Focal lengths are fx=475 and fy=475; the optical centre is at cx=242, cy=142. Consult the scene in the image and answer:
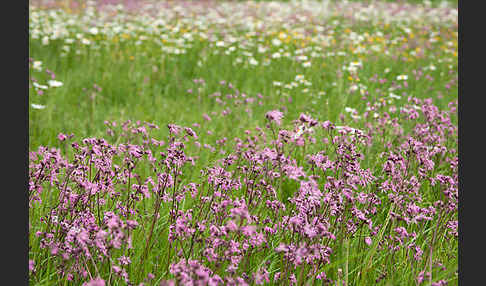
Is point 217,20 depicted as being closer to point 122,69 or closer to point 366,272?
point 122,69

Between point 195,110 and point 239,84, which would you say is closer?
point 195,110

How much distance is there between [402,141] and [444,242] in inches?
57.3

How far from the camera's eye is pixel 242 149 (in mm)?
3547

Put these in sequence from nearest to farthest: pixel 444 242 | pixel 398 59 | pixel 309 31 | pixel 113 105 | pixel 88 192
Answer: pixel 88 192 → pixel 444 242 → pixel 113 105 → pixel 398 59 → pixel 309 31

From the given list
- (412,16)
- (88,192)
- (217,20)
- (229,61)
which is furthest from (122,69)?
(412,16)

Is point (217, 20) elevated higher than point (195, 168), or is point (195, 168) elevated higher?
point (217, 20)

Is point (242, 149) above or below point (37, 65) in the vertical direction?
below

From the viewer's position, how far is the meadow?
2314 millimetres

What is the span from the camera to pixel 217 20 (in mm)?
9977

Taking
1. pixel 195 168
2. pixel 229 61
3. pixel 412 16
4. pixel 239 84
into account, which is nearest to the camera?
pixel 195 168

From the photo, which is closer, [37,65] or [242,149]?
[242,149]

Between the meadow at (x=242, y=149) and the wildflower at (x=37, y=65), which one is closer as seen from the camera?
the meadow at (x=242, y=149)

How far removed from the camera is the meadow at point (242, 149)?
231 centimetres

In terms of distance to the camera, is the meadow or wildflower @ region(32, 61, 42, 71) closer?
the meadow
